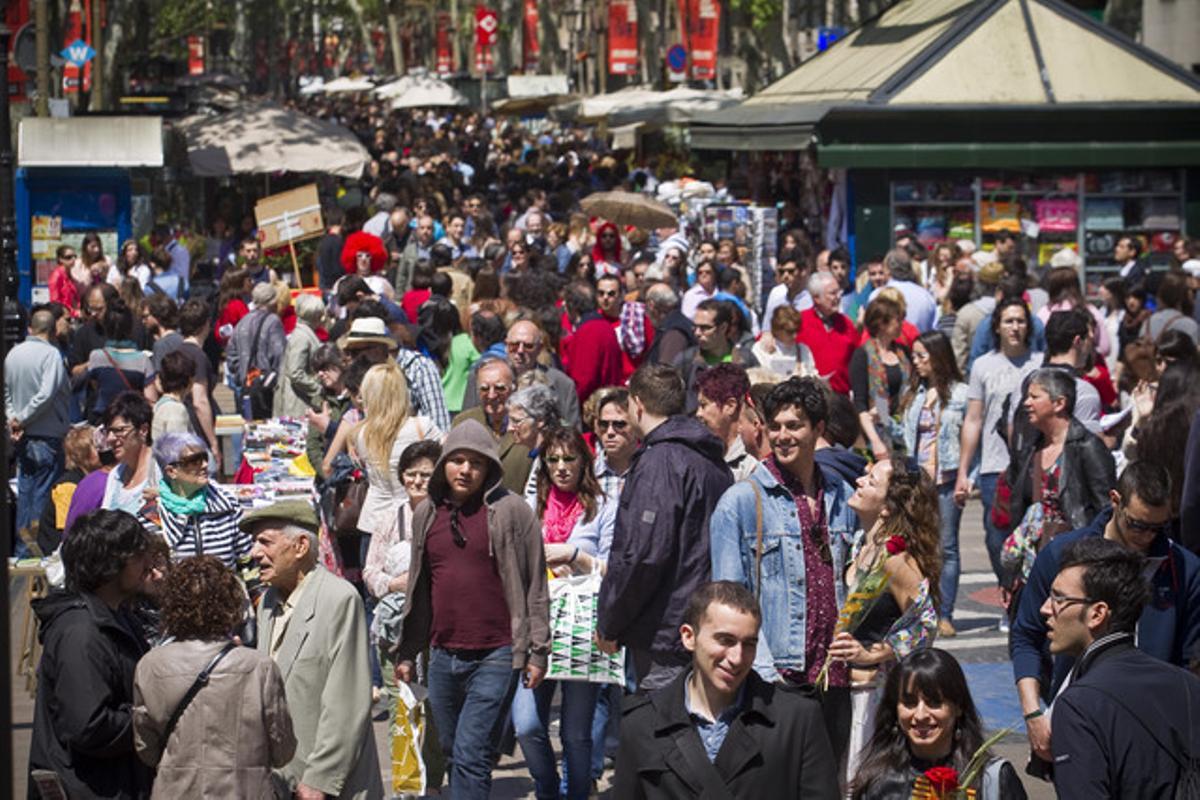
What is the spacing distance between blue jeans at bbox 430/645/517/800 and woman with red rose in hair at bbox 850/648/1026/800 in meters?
2.63

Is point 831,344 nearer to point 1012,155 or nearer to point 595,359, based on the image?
point 595,359

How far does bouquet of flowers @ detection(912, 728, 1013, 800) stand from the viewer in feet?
17.8

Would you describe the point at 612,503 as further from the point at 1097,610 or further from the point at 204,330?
the point at 204,330

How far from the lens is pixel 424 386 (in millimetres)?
12242

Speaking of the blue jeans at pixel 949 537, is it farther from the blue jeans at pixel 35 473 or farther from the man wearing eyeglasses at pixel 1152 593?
the blue jeans at pixel 35 473

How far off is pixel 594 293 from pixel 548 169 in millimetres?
26073

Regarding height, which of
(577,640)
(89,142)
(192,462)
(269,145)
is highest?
(89,142)

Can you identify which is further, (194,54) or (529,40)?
(529,40)

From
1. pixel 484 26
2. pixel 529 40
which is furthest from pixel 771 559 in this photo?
pixel 529 40

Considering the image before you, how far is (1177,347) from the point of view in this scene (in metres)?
10.6

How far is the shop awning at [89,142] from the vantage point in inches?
984

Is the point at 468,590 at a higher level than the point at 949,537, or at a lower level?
higher

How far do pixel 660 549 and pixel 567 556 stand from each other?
1343mm

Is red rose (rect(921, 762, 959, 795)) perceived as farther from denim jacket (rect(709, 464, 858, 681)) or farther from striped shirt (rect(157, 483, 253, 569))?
striped shirt (rect(157, 483, 253, 569))
